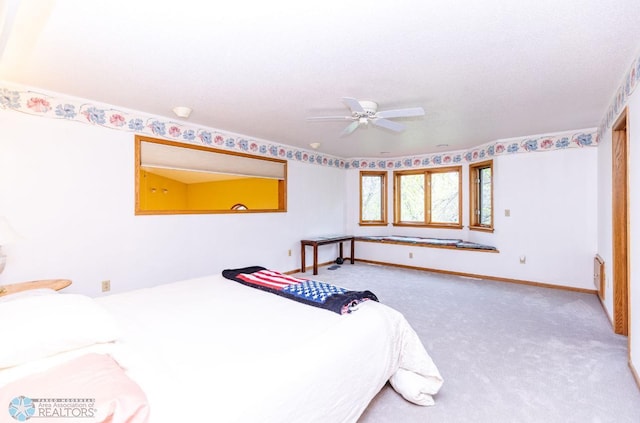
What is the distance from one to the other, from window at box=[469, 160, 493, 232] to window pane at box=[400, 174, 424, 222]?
977mm

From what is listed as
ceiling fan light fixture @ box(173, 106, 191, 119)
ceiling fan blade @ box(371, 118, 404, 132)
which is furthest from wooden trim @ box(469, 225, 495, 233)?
ceiling fan light fixture @ box(173, 106, 191, 119)

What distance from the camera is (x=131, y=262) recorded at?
3.22 metres

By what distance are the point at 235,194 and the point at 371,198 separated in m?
2.93

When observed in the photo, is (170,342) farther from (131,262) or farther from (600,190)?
(600,190)

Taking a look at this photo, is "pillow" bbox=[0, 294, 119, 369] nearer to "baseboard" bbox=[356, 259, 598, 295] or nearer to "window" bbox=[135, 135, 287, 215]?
"window" bbox=[135, 135, 287, 215]

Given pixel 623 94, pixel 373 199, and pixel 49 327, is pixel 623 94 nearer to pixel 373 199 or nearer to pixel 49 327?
pixel 49 327

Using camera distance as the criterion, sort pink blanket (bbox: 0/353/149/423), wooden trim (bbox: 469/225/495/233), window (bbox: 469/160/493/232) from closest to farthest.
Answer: pink blanket (bbox: 0/353/149/423) → wooden trim (bbox: 469/225/495/233) → window (bbox: 469/160/493/232)

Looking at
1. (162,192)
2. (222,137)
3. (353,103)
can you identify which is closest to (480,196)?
(353,103)

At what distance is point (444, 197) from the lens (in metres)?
5.84

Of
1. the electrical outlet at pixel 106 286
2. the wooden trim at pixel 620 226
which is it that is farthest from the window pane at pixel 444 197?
the electrical outlet at pixel 106 286

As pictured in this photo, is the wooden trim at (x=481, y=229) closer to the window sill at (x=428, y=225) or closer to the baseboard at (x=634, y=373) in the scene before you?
the window sill at (x=428, y=225)

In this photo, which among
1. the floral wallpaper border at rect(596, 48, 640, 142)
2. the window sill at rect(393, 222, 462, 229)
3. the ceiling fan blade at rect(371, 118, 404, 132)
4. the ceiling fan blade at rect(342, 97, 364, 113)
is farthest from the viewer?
the window sill at rect(393, 222, 462, 229)

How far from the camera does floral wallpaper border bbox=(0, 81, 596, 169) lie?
105 inches

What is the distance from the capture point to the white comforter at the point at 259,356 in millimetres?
1029
